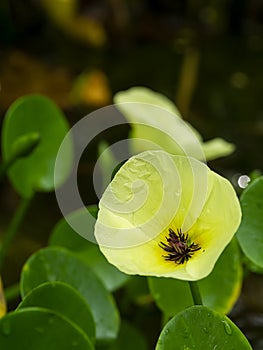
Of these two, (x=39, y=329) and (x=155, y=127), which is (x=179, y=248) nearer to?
(x=39, y=329)

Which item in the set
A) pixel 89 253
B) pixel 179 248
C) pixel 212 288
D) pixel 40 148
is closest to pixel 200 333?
pixel 179 248

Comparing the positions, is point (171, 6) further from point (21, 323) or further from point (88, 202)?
point (21, 323)

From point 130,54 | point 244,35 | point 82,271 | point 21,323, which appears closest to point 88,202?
point 82,271

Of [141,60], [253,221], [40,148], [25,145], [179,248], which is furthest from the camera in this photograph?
[141,60]

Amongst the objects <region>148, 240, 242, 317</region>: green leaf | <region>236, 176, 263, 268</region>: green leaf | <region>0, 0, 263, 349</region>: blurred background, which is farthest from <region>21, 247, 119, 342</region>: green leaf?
<region>0, 0, 263, 349</region>: blurred background

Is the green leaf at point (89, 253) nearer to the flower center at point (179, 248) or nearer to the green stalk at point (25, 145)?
the green stalk at point (25, 145)

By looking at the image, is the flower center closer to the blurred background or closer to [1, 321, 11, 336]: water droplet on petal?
[1, 321, 11, 336]: water droplet on petal

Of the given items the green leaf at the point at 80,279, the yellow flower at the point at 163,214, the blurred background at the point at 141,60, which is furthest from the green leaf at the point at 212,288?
the blurred background at the point at 141,60
